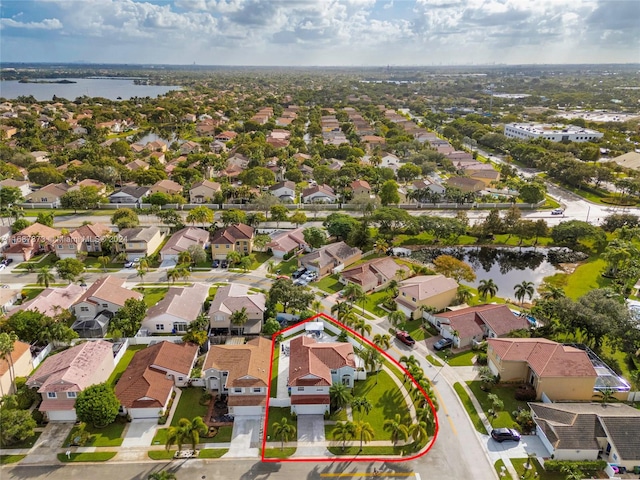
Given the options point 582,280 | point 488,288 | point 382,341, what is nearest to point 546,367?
point 382,341

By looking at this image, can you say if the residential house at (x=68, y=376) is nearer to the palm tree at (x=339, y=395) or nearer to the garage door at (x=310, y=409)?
the garage door at (x=310, y=409)

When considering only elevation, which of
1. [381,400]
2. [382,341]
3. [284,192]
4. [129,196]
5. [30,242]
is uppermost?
[129,196]

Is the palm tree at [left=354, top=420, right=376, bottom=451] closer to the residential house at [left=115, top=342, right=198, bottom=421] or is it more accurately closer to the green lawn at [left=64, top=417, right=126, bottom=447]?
the residential house at [left=115, top=342, right=198, bottom=421]

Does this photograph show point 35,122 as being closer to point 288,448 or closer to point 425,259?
point 425,259

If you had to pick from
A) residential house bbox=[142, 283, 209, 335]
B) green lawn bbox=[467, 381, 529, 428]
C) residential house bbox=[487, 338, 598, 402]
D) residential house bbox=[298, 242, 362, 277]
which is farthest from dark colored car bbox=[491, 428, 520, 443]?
residential house bbox=[298, 242, 362, 277]

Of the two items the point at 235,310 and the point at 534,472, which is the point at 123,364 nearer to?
the point at 235,310
